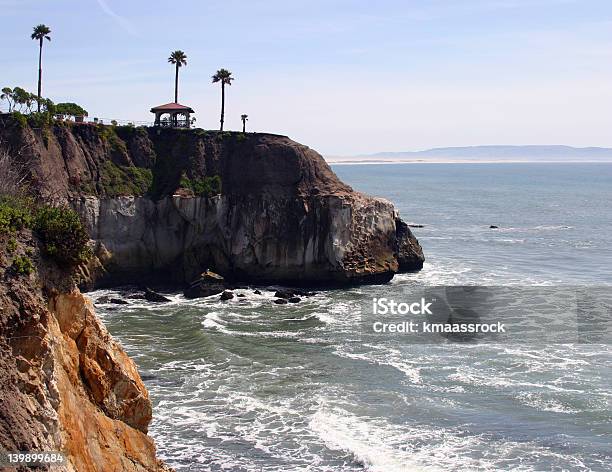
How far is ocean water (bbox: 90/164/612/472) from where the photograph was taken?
94.7 feet

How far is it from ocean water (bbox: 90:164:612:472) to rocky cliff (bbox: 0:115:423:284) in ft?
9.51

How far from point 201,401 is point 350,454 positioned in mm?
7968

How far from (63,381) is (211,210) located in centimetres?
4401

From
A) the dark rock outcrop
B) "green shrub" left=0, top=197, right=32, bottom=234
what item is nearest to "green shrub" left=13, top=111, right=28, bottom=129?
the dark rock outcrop

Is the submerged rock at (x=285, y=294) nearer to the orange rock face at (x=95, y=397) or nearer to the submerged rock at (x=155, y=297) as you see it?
the submerged rock at (x=155, y=297)

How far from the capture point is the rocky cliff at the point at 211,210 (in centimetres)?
5741

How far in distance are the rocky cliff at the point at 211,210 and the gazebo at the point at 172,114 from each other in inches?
184

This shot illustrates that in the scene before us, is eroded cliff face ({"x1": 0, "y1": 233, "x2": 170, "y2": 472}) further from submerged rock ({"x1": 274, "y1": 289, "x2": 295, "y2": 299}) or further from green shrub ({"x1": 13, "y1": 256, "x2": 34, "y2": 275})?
submerged rock ({"x1": 274, "y1": 289, "x2": 295, "y2": 299})

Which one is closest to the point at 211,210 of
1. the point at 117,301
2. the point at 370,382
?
the point at 117,301

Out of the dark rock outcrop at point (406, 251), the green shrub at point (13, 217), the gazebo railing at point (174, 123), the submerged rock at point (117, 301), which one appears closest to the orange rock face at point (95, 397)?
the green shrub at point (13, 217)

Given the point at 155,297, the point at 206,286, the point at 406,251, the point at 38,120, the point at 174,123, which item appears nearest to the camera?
the point at 155,297

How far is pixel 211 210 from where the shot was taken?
60.1m

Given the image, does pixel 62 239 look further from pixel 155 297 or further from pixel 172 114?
pixel 172 114

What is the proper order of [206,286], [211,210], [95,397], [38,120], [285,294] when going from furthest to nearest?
[211,210] < [38,120] < [206,286] < [285,294] < [95,397]
